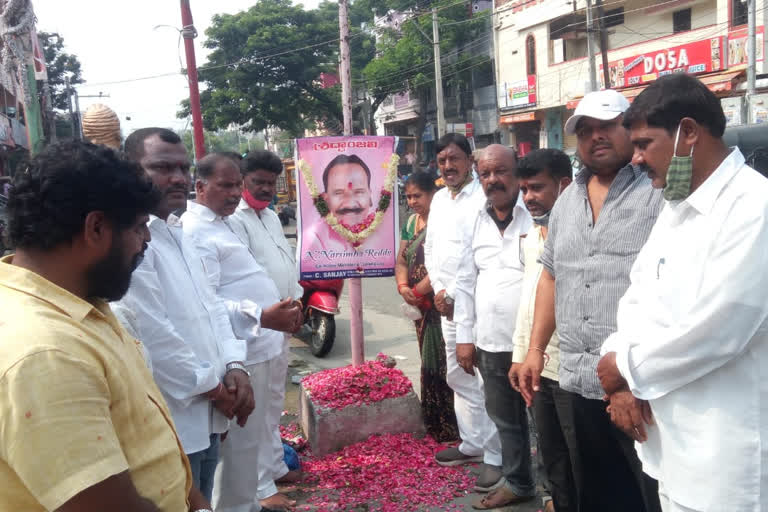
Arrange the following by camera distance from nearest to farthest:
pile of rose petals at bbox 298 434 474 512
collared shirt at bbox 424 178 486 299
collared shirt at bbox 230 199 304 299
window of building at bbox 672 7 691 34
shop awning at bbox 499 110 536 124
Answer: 1. pile of rose petals at bbox 298 434 474 512
2. collared shirt at bbox 230 199 304 299
3. collared shirt at bbox 424 178 486 299
4. window of building at bbox 672 7 691 34
5. shop awning at bbox 499 110 536 124

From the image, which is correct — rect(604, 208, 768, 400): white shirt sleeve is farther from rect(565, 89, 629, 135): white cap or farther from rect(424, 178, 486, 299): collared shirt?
rect(424, 178, 486, 299): collared shirt

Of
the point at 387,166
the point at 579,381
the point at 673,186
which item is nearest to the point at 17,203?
the point at 673,186

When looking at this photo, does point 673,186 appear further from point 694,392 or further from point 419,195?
point 419,195

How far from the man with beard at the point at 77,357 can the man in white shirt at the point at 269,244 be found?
7.81ft

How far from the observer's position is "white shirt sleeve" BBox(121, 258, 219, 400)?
7.45ft

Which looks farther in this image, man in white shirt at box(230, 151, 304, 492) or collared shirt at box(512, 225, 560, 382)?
man in white shirt at box(230, 151, 304, 492)

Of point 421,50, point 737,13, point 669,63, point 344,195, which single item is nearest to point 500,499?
point 344,195

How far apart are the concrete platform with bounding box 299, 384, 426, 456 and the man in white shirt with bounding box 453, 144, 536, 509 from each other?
101 centimetres

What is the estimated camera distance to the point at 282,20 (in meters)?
30.3

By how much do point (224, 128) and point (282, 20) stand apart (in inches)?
233

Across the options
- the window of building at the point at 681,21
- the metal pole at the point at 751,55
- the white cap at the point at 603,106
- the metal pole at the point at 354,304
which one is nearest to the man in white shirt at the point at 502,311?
the white cap at the point at 603,106

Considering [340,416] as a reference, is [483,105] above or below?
above

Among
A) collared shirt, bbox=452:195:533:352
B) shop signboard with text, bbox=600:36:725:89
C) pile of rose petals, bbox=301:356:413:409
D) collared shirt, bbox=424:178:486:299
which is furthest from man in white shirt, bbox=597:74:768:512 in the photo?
shop signboard with text, bbox=600:36:725:89

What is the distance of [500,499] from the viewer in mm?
Answer: 3604
